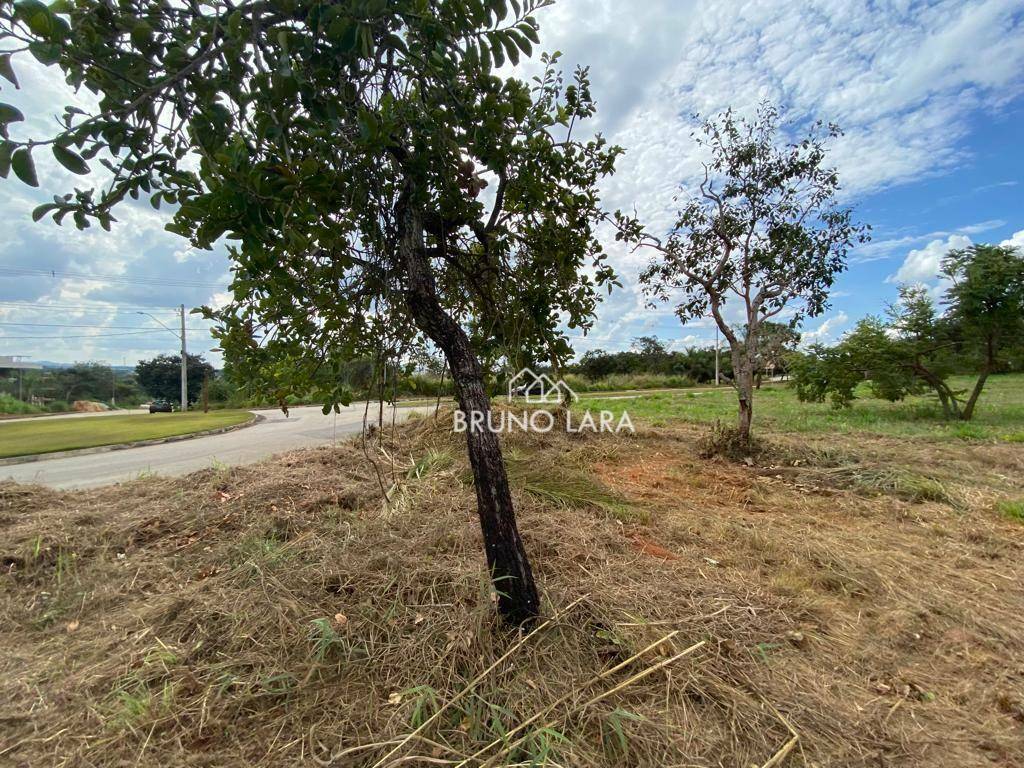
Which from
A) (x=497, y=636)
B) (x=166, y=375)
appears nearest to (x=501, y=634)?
(x=497, y=636)

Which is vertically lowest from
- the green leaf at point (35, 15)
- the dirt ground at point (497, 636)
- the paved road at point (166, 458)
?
the dirt ground at point (497, 636)

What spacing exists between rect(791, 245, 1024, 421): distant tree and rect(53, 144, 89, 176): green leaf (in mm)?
12078

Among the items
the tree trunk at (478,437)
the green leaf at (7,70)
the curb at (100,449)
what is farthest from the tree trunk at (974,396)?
the curb at (100,449)

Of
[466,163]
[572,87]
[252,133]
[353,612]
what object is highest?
[572,87]

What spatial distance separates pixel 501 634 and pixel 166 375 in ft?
157

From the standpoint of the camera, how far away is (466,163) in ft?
6.49

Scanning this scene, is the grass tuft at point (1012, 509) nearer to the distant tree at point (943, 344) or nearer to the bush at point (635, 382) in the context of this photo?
the distant tree at point (943, 344)

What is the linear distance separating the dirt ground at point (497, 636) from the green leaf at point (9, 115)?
6.24 feet

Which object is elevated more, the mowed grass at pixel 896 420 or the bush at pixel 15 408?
the bush at pixel 15 408

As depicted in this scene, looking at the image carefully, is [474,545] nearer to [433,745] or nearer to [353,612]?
[353,612]

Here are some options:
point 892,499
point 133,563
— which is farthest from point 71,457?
point 892,499

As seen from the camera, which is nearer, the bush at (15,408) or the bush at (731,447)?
the bush at (731,447)

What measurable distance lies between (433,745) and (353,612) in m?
0.85

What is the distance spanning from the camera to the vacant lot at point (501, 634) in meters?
1.62
